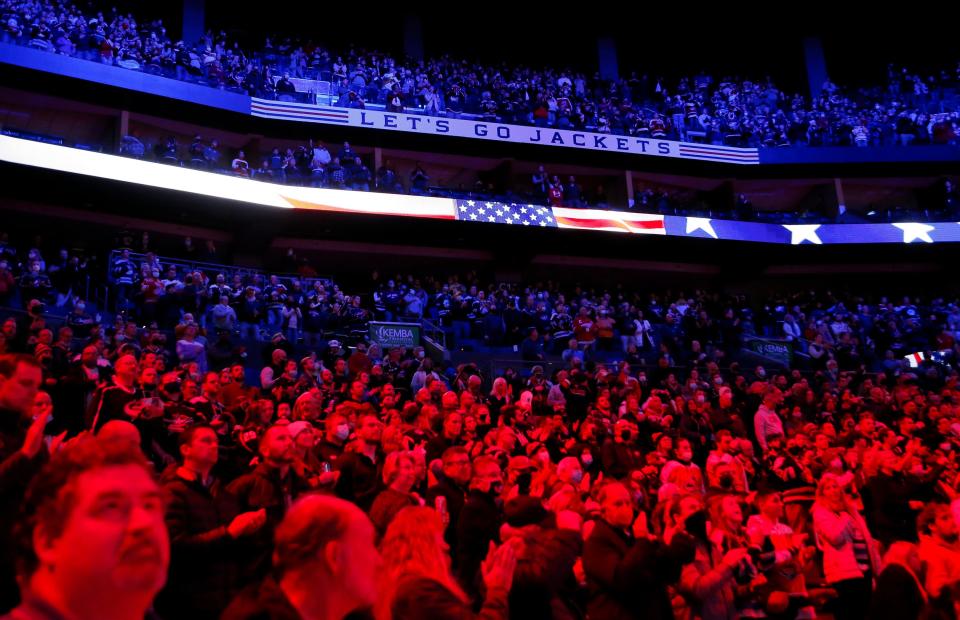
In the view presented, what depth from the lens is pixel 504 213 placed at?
20438mm

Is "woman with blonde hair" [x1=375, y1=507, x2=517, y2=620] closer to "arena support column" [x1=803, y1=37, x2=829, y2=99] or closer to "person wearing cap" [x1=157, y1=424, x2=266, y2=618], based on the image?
"person wearing cap" [x1=157, y1=424, x2=266, y2=618]

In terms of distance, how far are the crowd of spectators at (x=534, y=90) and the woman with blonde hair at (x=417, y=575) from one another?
17367mm

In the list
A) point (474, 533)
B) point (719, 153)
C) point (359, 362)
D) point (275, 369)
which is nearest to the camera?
point (474, 533)

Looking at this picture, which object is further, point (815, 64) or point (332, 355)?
point (815, 64)

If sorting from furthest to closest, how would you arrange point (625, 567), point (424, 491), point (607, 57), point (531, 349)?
point (607, 57) < point (531, 349) < point (424, 491) < point (625, 567)

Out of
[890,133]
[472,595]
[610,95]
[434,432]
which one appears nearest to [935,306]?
[890,133]

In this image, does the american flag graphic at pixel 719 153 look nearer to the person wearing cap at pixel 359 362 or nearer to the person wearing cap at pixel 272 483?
the person wearing cap at pixel 359 362

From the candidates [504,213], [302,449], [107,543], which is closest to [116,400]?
[302,449]

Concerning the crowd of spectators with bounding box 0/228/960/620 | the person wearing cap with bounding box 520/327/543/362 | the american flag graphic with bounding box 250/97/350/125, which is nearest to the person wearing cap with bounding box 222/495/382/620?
the crowd of spectators with bounding box 0/228/960/620

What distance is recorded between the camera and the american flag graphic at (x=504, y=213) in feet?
65.9

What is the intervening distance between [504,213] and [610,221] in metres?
2.88

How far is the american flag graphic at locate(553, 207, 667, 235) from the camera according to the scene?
21047 mm

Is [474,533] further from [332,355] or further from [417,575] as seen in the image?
[332,355]

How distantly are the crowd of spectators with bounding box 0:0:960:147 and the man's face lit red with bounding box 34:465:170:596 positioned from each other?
17984 mm
